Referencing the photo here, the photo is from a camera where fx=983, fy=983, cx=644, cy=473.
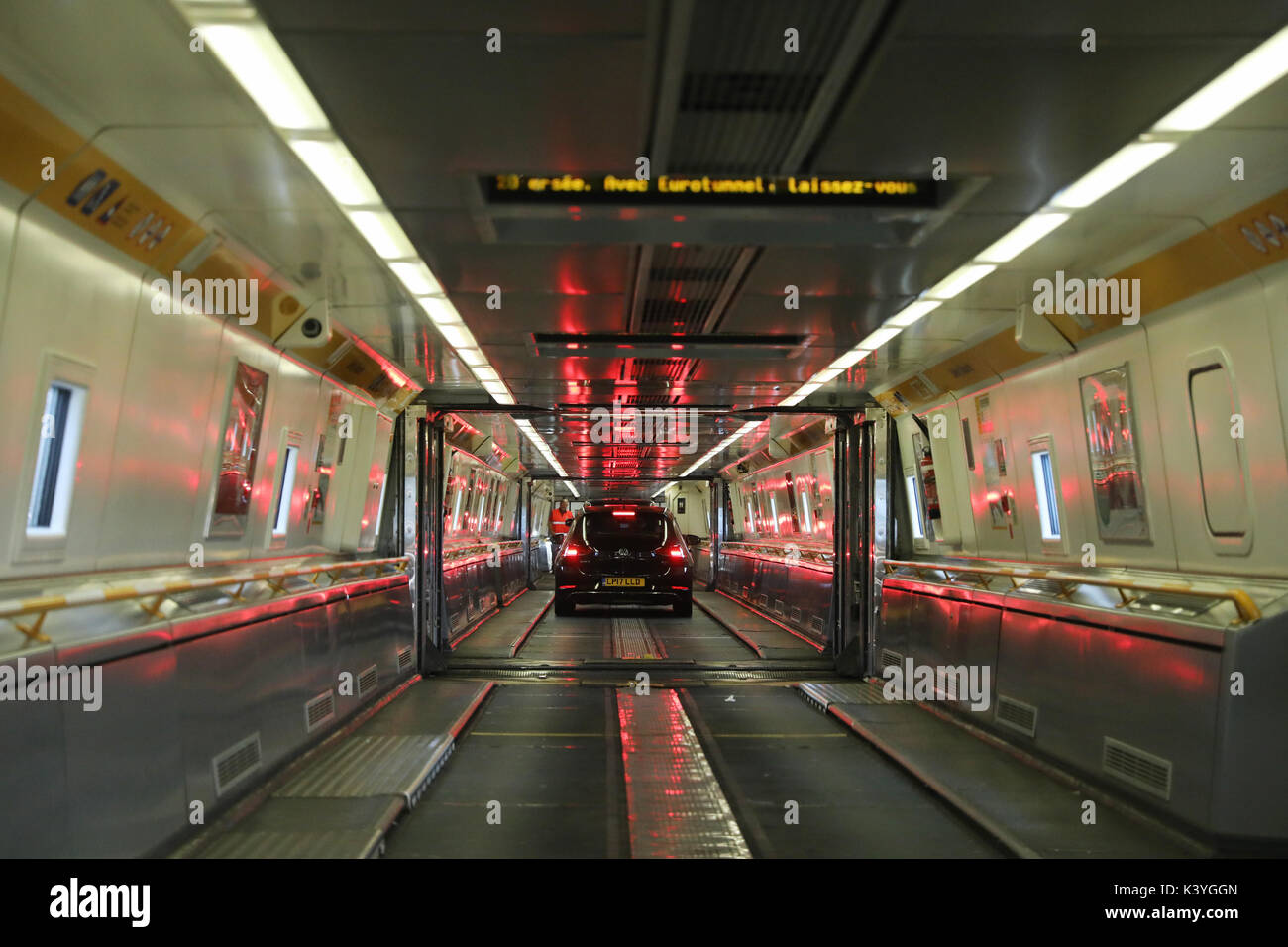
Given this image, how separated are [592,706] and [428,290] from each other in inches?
182

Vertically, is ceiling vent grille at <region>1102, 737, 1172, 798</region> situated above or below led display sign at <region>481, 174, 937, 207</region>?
below

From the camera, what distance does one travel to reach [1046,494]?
9.73 meters

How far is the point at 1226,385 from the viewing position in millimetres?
6543

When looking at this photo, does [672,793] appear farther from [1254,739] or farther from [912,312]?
[912,312]

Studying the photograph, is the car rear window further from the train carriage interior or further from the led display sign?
the led display sign

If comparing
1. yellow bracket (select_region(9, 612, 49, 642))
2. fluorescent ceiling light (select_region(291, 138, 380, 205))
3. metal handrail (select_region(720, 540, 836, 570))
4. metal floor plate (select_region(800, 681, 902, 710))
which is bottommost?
metal floor plate (select_region(800, 681, 902, 710))

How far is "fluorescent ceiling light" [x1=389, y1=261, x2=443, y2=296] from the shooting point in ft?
21.4

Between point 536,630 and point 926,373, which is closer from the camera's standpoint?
point 926,373

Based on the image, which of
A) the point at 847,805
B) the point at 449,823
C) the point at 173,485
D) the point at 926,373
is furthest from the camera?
the point at 926,373

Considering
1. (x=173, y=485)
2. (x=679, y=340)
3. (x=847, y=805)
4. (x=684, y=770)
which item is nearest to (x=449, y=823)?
(x=684, y=770)

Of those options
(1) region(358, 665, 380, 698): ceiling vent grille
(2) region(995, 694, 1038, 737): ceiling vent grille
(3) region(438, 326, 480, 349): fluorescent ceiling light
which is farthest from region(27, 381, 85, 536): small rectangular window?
(2) region(995, 694, 1038, 737): ceiling vent grille

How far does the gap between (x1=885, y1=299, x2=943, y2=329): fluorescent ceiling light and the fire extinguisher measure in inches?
175

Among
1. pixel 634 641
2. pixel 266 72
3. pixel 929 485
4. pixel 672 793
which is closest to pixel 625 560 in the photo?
pixel 634 641

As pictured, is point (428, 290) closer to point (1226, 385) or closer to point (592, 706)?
point (592, 706)
